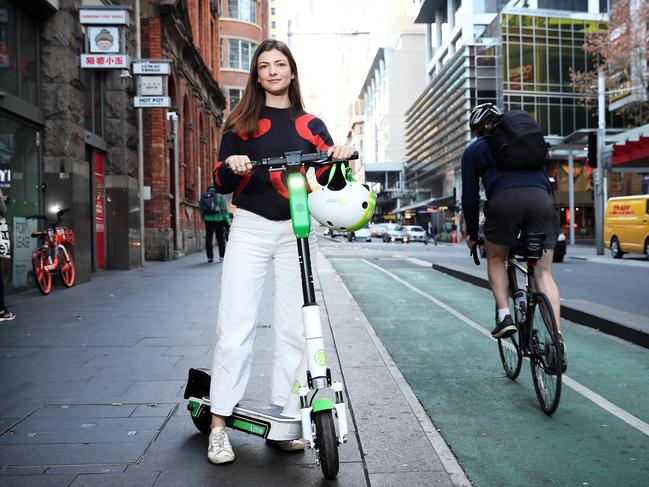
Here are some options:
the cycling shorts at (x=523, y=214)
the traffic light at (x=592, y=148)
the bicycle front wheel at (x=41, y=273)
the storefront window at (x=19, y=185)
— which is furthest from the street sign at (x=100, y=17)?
the traffic light at (x=592, y=148)

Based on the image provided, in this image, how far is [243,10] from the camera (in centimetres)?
4747

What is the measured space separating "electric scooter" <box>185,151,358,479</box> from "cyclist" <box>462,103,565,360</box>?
139 centimetres

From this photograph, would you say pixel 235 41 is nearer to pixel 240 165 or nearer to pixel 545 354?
pixel 545 354

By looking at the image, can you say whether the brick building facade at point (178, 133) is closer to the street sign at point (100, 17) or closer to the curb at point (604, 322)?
the street sign at point (100, 17)

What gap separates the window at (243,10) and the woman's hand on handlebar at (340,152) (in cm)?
4651

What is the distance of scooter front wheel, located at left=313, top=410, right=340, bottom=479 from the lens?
9.04 ft

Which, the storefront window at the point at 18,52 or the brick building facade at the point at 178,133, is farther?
the brick building facade at the point at 178,133

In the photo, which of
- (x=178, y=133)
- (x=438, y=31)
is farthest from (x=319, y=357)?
(x=438, y=31)

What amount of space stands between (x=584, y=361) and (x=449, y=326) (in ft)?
6.55

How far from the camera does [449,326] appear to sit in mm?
7457

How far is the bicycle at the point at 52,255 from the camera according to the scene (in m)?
9.90

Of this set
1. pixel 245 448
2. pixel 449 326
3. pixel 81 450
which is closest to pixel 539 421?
pixel 245 448

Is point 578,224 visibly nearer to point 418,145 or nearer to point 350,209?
point 418,145

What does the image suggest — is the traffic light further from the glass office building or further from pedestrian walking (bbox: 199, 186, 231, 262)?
the glass office building
